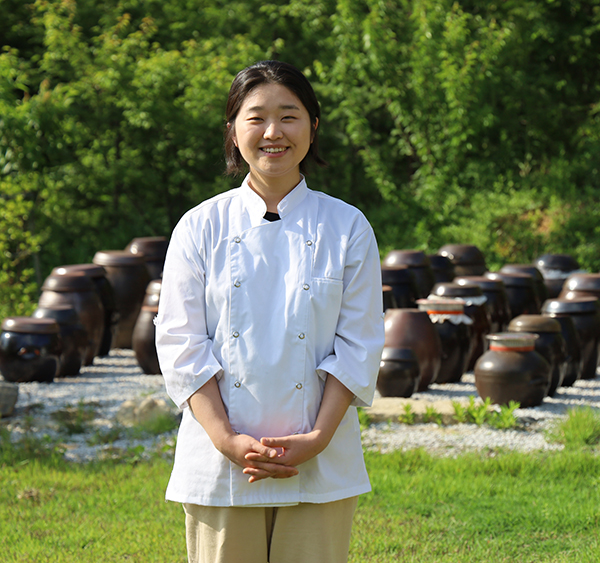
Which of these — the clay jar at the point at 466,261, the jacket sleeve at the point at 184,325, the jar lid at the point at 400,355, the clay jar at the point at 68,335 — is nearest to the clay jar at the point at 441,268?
the clay jar at the point at 466,261

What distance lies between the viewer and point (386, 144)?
48.4 feet

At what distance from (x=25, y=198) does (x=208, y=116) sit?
3303mm

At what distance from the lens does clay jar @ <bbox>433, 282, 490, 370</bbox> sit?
6.59 m

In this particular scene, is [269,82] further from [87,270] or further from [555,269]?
[555,269]

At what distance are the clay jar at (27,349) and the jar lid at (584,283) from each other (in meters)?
4.55

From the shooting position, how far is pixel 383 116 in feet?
49.1

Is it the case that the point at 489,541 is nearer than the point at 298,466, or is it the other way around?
the point at 298,466

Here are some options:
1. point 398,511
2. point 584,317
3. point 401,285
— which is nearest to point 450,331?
point 401,285

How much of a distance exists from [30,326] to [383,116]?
32.7ft

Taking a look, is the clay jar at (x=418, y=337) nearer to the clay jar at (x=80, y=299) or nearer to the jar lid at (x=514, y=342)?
the jar lid at (x=514, y=342)

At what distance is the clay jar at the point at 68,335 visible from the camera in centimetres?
666

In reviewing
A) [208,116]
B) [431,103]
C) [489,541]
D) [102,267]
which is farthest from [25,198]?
[489,541]

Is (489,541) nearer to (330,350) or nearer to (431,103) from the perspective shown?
(330,350)

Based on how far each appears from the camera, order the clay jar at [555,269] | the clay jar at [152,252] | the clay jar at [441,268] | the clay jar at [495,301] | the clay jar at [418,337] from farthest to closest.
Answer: the clay jar at [555,269], the clay jar at [152,252], the clay jar at [441,268], the clay jar at [495,301], the clay jar at [418,337]
